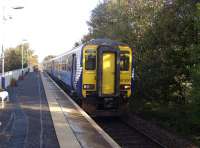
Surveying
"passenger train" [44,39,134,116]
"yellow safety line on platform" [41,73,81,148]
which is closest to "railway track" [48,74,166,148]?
"passenger train" [44,39,134,116]

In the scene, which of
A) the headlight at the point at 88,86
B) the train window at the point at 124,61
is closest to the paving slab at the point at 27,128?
the headlight at the point at 88,86

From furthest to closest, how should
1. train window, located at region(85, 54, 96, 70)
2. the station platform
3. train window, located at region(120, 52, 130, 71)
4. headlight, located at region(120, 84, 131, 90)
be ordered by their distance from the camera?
train window, located at region(120, 52, 130, 71) < headlight, located at region(120, 84, 131, 90) < train window, located at region(85, 54, 96, 70) < the station platform

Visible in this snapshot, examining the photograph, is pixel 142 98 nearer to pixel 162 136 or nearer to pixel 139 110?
pixel 139 110

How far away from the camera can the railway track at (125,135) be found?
14635 mm

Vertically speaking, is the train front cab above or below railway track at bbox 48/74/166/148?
above

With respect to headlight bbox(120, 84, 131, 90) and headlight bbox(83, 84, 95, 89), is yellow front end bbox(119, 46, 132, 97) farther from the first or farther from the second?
headlight bbox(83, 84, 95, 89)

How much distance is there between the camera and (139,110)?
22.9 m

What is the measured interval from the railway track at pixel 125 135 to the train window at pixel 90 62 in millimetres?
2393

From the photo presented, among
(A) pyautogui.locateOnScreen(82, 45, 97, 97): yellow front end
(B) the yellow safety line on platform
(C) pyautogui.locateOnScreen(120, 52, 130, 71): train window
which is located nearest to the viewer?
(B) the yellow safety line on platform

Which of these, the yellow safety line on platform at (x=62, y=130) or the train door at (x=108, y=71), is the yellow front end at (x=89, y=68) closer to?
the train door at (x=108, y=71)

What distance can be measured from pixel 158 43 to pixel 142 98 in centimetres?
475

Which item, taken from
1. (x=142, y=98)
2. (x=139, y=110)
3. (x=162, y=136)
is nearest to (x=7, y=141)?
(x=162, y=136)

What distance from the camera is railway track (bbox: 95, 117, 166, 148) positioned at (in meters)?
14.6

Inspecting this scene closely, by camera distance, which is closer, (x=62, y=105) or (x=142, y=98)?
(x=62, y=105)
